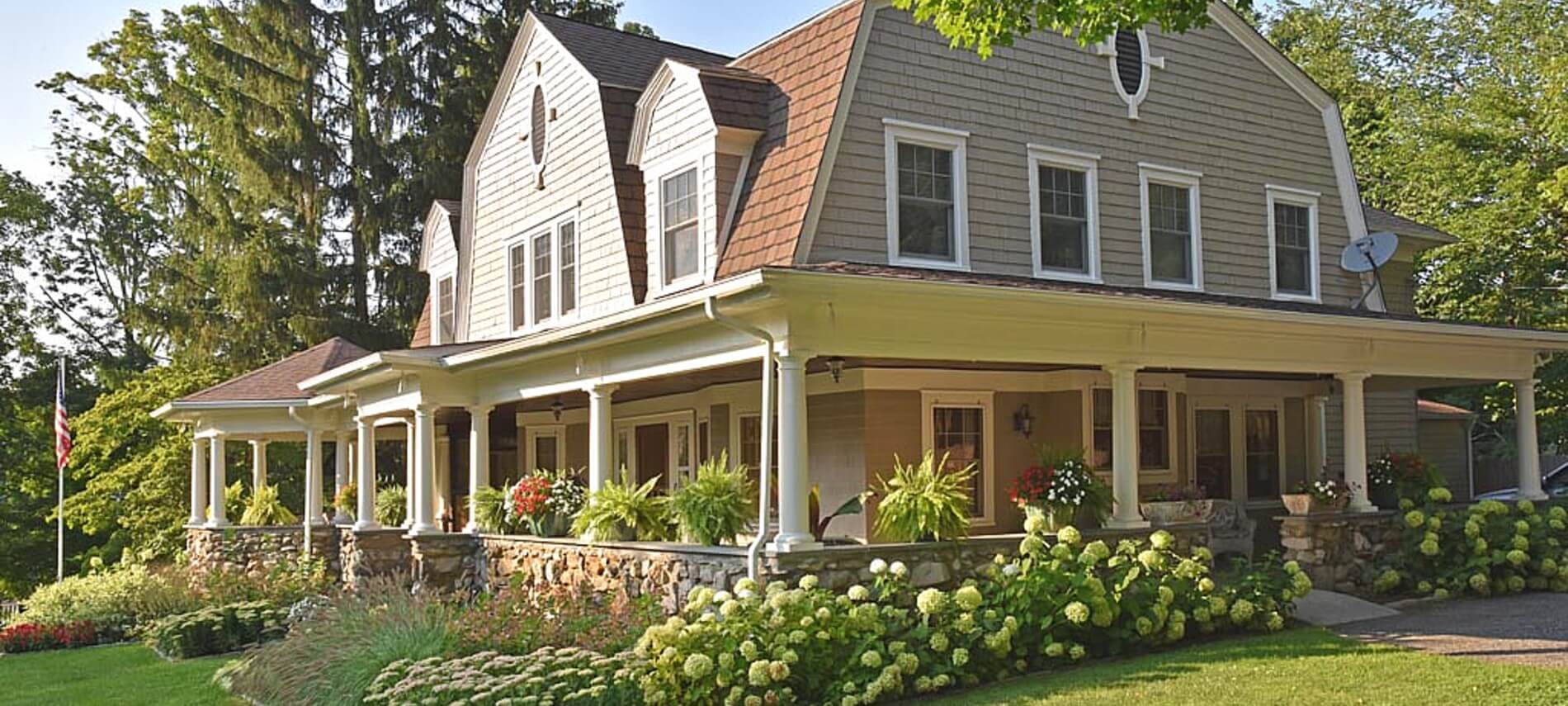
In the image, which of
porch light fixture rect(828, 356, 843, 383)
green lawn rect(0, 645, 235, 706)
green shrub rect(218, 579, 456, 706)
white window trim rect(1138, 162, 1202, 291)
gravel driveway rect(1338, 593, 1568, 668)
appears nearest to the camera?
gravel driveway rect(1338, 593, 1568, 668)

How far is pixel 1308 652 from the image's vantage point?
996cm

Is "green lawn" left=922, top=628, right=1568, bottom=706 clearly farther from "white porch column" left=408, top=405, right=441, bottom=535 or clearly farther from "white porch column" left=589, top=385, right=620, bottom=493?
"white porch column" left=408, top=405, right=441, bottom=535

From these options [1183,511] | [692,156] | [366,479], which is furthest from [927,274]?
[366,479]

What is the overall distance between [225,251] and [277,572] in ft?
49.8

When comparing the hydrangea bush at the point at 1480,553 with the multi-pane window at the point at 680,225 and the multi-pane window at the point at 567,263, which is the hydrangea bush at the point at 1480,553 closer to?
the multi-pane window at the point at 680,225

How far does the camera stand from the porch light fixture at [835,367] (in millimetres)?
13094

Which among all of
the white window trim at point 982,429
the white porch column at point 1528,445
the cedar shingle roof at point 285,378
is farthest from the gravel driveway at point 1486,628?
the cedar shingle roof at point 285,378

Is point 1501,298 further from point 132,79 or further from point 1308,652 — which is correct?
point 132,79

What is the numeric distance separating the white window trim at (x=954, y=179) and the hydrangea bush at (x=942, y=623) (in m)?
3.35

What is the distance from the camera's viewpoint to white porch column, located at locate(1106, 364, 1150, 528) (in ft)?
41.4

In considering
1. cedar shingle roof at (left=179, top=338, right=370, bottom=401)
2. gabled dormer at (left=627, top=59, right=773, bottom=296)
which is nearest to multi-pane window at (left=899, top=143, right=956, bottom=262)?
gabled dormer at (left=627, top=59, right=773, bottom=296)

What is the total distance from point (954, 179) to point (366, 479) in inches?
373

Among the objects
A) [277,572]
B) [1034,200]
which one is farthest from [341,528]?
[1034,200]

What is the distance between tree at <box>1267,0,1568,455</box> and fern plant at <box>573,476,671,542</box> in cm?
1461
